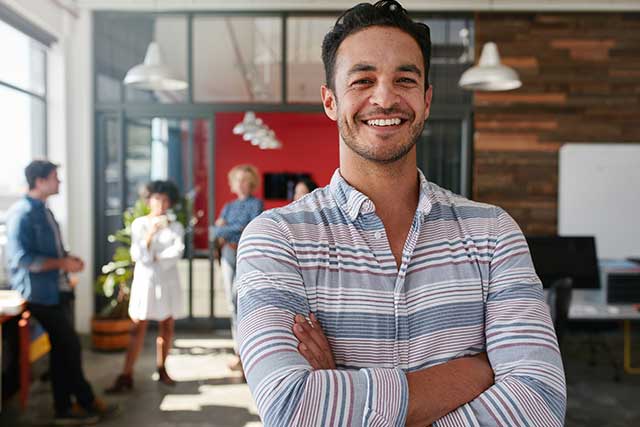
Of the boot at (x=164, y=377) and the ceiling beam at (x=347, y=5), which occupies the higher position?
the ceiling beam at (x=347, y=5)

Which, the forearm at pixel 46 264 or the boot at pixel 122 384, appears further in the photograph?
the boot at pixel 122 384

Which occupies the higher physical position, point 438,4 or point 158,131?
point 438,4

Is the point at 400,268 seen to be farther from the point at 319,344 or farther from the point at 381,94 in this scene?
the point at 381,94

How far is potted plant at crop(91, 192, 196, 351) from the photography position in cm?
620

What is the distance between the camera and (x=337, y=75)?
Result: 1.44 meters

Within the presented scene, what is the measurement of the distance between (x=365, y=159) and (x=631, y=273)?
486 centimetres

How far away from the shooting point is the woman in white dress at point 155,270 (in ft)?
15.9

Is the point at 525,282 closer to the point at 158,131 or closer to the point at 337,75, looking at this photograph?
the point at 337,75

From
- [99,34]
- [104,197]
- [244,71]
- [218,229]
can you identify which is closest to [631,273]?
[218,229]

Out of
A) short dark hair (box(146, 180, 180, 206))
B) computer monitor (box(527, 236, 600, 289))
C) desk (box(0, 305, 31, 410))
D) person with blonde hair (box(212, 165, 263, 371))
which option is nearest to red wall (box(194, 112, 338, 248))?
person with blonde hair (box(212, 165, 263, 371))

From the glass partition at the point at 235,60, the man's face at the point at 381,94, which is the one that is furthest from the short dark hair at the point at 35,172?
the man's face at the point at 381,94

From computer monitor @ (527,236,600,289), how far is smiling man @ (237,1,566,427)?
14.7ft

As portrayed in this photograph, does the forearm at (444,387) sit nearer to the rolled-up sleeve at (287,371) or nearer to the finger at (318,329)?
the rolled-up sleeve at (287,371)

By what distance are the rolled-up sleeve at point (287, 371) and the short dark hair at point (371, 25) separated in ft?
1.38
